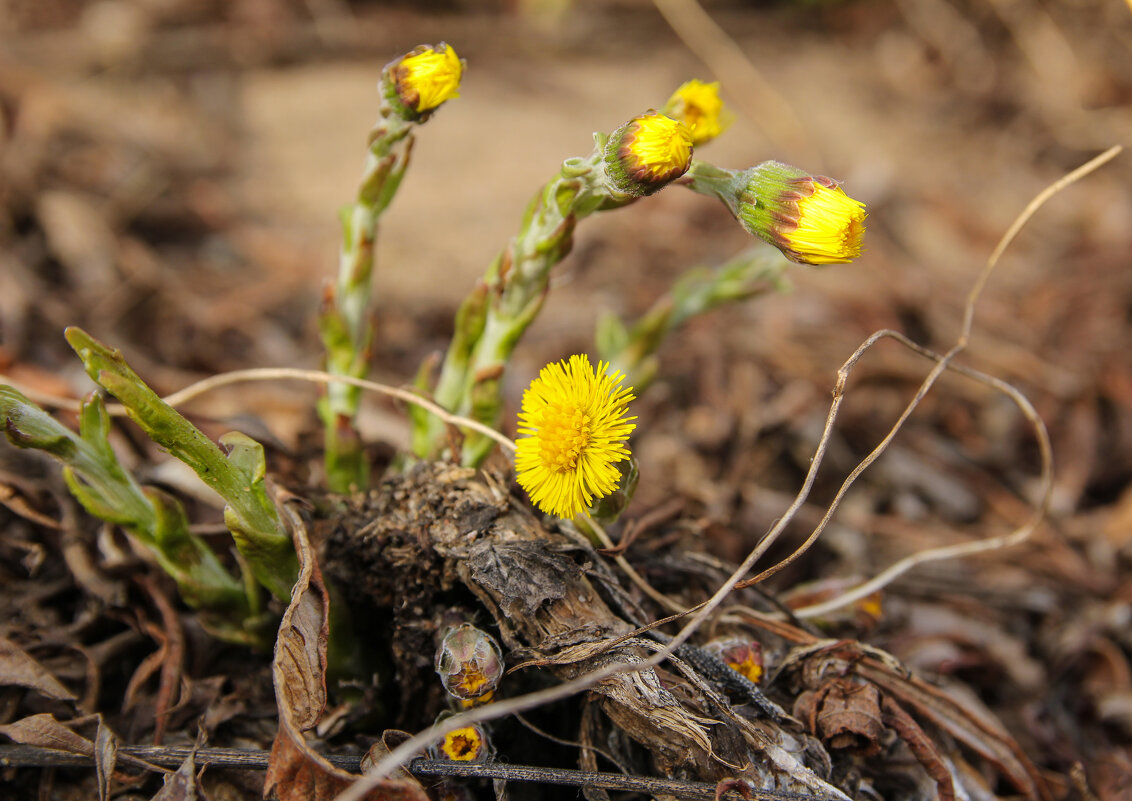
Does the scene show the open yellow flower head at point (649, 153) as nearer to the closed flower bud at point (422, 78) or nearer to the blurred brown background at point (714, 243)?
the closed flower bud at point (422, 78)

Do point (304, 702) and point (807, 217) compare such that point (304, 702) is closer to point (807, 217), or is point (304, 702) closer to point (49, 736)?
point (49, 736)

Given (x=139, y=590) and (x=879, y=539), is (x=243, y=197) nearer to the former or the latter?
(x=139, y=590)

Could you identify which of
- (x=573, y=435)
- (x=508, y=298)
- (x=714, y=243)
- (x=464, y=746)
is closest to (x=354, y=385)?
(x=508, y=298)

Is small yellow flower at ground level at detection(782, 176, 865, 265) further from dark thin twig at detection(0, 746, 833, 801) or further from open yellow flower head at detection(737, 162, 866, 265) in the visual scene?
dark thin twig at detection(0, 746, 833, 801)

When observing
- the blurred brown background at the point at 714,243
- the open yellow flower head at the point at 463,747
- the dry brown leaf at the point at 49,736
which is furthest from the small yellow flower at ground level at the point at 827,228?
the dry brown leaf at the point at 49,736

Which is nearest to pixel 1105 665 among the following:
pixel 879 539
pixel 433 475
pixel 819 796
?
pixel 879 539

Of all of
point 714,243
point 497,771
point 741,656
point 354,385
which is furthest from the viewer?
point 714,243
